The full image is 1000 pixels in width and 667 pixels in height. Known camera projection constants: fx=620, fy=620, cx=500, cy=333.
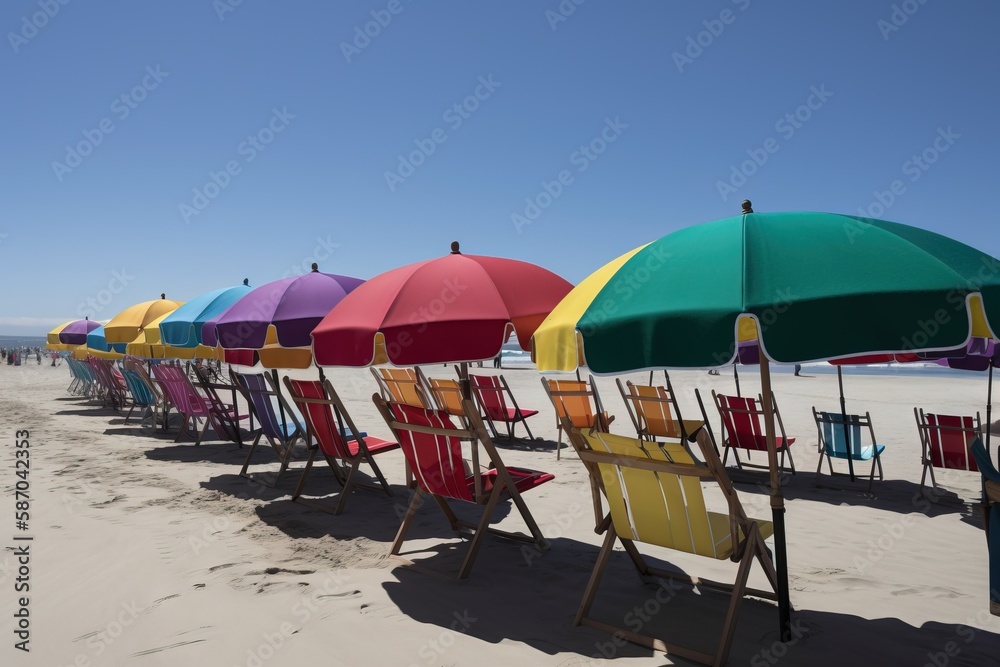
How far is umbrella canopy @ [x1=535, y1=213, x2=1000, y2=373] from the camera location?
221cm

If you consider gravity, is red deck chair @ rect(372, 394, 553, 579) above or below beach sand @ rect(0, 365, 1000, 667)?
above

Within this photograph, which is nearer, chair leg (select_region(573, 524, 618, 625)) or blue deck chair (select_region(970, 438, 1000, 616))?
blue deck chair (select_region(970, 438, 1000, 616))

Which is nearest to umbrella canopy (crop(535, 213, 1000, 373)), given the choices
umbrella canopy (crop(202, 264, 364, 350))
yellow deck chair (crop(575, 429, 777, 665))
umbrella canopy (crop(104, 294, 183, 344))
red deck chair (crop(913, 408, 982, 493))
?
yellow deck chair (crop(575, 429, 777, 665))

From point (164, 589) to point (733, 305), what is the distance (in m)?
3.49

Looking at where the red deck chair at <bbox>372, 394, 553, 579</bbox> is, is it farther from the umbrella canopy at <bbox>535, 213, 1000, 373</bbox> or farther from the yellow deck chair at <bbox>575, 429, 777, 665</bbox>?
the umbrella canopy at <bbox>535, 213, 1000, 373</bbox>

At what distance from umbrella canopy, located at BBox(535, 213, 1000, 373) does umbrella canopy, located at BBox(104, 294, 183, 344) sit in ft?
34.0

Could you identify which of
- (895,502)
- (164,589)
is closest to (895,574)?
(895,502)

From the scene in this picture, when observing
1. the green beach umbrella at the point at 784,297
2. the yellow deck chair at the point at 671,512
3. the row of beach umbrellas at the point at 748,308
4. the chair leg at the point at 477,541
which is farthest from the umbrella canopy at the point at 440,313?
the yellow deck chair at the point at 671,512

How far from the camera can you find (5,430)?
10148 millimetres

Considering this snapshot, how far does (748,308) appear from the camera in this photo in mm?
2318

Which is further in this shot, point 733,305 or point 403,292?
point 403,292

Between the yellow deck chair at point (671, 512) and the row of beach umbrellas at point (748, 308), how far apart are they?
27cm

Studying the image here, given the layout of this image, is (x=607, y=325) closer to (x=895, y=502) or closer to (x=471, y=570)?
(x=471, y=570)

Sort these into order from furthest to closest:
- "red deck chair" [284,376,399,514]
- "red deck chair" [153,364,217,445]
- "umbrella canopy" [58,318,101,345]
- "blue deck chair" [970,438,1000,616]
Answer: "umbrella canopy" [58,318,101,345] → "red deck chair" [153,364,217,445] → "red deck chair" [284,376,399,514] → "blue deck chair" [970,438,1000,616]
